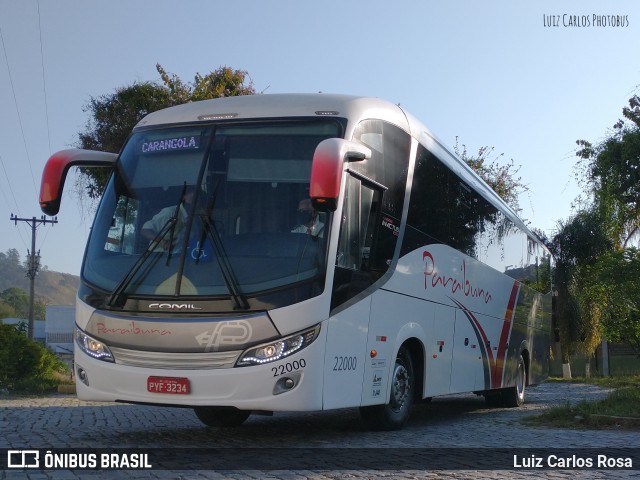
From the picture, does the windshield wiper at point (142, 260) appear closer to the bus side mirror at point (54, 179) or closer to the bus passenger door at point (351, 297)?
the bus side mirror at point (54, 179)

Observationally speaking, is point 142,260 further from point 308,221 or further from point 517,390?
point 517,390

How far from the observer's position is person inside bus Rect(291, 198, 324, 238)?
9.02 meters

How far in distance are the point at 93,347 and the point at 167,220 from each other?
1479 millimetres

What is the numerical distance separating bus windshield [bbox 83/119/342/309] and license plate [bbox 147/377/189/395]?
2.66 feet

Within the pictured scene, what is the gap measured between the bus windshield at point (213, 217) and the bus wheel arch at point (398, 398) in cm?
234

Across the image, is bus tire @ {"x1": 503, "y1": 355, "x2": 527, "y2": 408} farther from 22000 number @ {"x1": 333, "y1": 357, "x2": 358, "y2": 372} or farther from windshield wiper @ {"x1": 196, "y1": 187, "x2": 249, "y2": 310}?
windshield wiper @ {"x1": 196, "y1": 187, "x2": 249, "y2": 310}

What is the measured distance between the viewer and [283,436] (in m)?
10.2

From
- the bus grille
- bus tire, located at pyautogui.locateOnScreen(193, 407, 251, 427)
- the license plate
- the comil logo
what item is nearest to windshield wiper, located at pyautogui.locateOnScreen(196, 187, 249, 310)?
the bus grille

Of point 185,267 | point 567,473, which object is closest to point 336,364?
point 185,267

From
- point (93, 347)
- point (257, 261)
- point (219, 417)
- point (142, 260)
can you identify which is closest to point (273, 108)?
point (257, 261)

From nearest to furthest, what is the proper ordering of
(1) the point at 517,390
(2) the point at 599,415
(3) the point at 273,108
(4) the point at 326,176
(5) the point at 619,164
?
(4) the point at 326,176, (3) the point at 273,108, (2) the point at 599,415, (1) the point at 517,390, (5) the point at 619,164

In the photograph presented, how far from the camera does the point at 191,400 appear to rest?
8594 mm

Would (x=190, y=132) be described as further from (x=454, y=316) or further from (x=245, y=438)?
(x=454, y=316)

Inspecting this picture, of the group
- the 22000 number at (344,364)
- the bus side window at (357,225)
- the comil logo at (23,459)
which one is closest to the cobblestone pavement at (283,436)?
the comil logo at (23,459)
